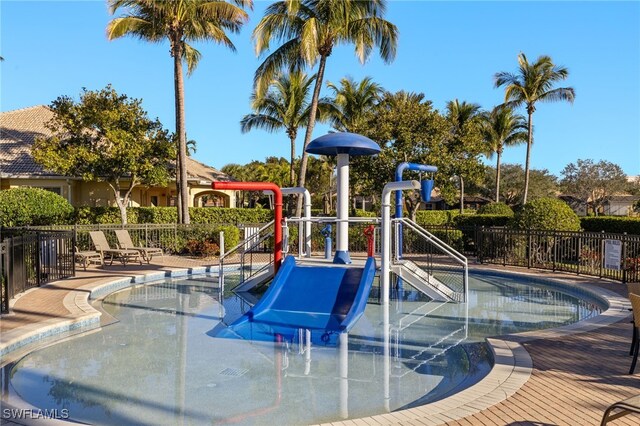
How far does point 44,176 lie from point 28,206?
8305mm

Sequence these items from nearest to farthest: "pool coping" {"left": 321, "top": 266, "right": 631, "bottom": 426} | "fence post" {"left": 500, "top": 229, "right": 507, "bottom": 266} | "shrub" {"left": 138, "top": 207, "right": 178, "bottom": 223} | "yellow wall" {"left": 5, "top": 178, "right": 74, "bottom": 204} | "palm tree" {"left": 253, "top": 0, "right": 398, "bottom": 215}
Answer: "pool coping" {"left": 321, "top": 266, "right": 631, "bottom": 426} < "fence post" {"left": 500, "top": 229, "right": 507, "bottom": 266} < "palm tree" {"left": 253, "top": 0, "right": 398, "bottom": 215} < "shrub" {"left": 138, "top": 207, "right": 178, "bottom": 223} < "yellow wall" {"left": 5, "top": 178, "right": 74, "bottom": 204}

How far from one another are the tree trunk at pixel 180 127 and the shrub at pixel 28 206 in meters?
4.75

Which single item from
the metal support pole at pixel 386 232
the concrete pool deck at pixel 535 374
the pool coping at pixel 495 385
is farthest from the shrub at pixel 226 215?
the pool coping at pixel 495 385

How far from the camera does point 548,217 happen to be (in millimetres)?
19172

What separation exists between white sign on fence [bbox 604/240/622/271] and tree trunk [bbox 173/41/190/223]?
1684cm

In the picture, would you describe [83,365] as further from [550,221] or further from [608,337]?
[550,221]

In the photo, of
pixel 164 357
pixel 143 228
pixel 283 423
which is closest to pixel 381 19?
pixel 143 228

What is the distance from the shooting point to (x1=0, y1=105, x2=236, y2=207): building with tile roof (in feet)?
91.6

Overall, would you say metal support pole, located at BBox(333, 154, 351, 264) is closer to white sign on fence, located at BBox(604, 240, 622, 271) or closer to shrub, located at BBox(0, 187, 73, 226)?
white sign on fence, located at BBox(604, 240, 622, 271)

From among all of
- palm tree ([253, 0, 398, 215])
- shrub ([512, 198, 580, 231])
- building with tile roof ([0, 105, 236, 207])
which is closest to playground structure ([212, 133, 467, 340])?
shrub ([512, 198, 580, 231])

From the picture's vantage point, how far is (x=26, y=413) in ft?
17.6

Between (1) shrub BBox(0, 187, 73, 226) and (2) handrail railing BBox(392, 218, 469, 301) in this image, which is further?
(1) shrub BBox(0, 187, 73, 226)

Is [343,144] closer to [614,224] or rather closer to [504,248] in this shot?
[504,248]

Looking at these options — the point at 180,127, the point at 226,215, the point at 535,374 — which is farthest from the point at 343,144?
the point at 226,215
